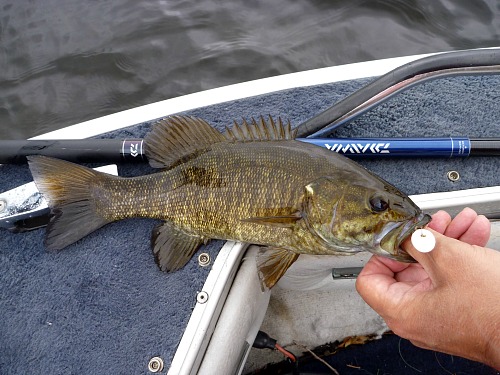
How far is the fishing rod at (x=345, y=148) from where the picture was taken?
2156 millimetres

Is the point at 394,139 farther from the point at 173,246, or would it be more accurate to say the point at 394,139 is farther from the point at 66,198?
the point at 66,198

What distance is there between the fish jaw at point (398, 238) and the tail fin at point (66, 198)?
4.24 feet

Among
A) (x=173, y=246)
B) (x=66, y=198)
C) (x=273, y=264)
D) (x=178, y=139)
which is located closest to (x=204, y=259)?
(x=173, y=246)

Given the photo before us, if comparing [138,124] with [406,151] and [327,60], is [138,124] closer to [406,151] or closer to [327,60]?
[406,151]

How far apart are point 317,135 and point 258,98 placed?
489mm

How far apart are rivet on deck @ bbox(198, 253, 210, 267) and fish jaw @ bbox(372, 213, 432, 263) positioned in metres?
0.78

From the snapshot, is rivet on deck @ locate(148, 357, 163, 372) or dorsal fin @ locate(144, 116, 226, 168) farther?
dorsal fin @ locate(144, 116, 226, 168)

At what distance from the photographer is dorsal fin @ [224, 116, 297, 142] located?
2.06 metres

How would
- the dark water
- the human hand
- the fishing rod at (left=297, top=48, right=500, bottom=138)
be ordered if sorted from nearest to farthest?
the human hand < the fishing rod at (left=297, top=48, right=500, bottom=138) < the dark water

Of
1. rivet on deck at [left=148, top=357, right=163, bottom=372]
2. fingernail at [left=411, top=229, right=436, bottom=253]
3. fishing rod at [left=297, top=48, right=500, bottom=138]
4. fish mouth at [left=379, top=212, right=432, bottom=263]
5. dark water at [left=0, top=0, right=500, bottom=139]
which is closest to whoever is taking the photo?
fingernail at [left=411, top=229, right=436, bottom=253]

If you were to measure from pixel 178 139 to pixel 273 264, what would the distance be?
75cm

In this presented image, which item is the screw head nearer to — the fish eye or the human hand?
the fish eye

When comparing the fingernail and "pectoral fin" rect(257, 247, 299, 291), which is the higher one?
the fingernail

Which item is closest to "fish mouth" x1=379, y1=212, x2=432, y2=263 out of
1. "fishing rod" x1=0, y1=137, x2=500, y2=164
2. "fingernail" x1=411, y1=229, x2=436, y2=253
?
"fingernail" x1=411, y1=229, x2=436, y2=253
